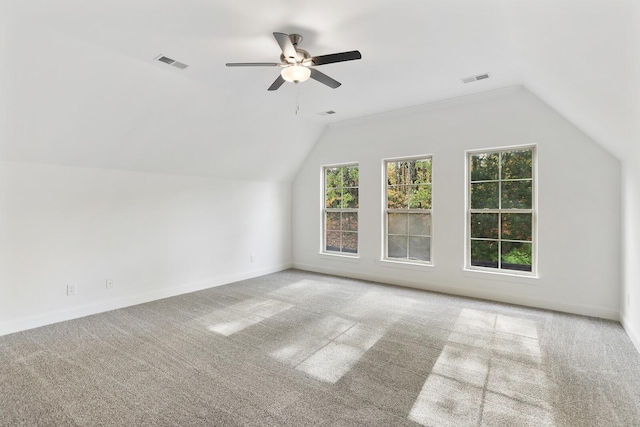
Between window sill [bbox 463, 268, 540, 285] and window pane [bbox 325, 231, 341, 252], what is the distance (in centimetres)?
237

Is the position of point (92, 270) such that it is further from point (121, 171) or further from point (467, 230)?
point (467, 230)

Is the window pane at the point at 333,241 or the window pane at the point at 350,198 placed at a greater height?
the window pane at the point at 350,198

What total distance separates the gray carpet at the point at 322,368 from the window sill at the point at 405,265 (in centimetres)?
93

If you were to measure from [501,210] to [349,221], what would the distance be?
2557 millimetres

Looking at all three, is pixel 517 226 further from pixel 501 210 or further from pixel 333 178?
pixel 333 178

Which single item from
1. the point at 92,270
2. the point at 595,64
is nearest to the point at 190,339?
the point at 92,270

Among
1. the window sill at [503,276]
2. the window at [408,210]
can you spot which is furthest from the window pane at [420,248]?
the window sill at [503,276]

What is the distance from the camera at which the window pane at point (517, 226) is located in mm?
4367

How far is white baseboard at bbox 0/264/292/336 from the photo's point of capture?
3.46 meters

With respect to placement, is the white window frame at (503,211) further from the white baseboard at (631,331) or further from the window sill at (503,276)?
the white baseboard at (631,331)

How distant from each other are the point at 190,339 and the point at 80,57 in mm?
2843

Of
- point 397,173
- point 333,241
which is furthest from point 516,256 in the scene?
point 333,241

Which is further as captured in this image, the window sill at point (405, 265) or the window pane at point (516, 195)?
the window sill at point (405, 265)

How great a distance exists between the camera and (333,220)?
6.36m
